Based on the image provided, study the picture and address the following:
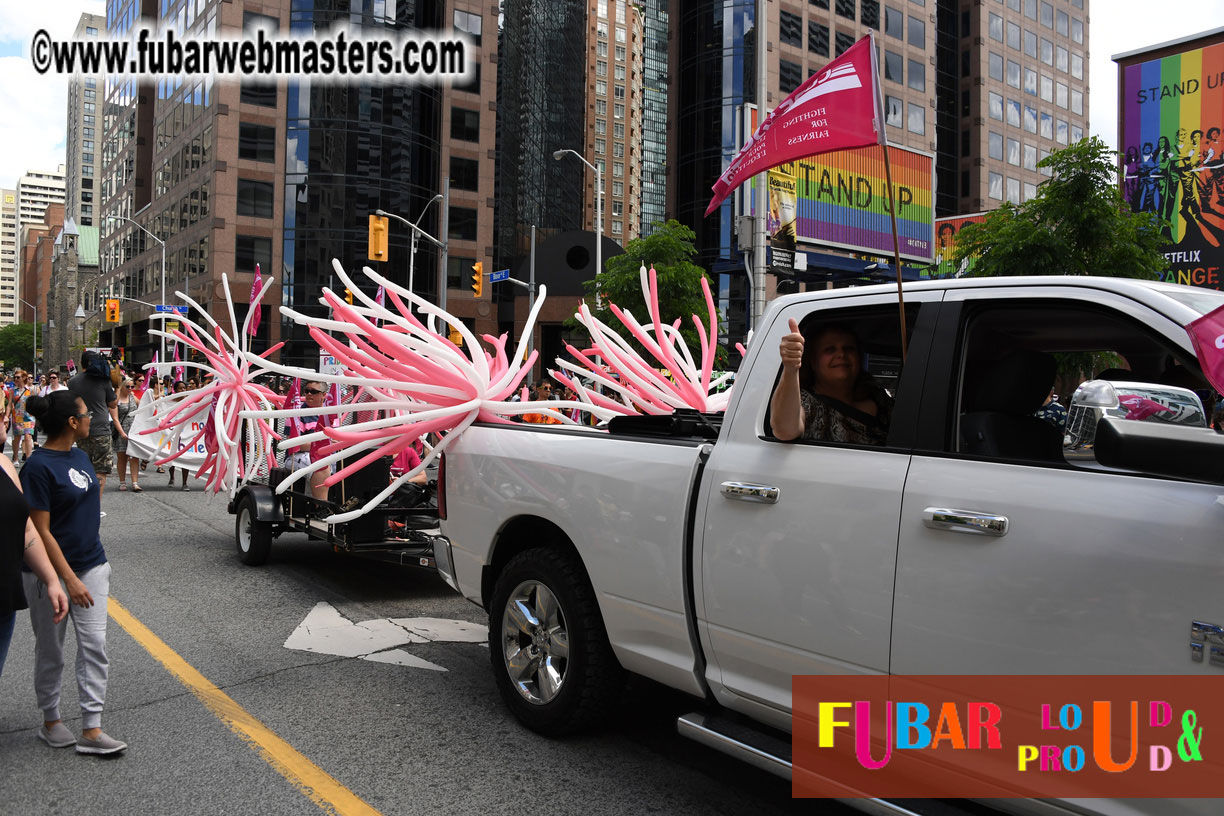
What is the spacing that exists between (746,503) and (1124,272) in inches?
553

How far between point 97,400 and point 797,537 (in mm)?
11833

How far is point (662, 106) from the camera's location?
421 ft

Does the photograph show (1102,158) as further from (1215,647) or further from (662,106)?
(662,106)

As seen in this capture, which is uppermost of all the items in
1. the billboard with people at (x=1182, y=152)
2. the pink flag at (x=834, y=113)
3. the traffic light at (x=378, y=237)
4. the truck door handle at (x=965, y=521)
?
the billboard with people at (x=1182, y=152)

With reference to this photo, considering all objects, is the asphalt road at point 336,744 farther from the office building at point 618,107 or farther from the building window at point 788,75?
the office building at point 618,107

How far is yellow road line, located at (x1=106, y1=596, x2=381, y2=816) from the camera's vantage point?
3611mm

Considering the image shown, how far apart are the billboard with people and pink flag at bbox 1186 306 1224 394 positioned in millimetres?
25514

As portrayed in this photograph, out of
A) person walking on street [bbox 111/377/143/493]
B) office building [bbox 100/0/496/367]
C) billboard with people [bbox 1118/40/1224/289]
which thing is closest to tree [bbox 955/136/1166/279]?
billboard with people [bbox 1118/40/1224/289]

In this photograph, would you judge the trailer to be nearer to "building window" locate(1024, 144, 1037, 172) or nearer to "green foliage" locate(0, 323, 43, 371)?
"building window" locate(1024, 144, 1037, 172)

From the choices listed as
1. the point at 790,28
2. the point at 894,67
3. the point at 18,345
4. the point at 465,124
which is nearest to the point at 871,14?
the point at 894,67

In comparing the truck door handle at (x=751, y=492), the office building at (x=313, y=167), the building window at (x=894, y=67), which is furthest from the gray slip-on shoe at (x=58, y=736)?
the building window at (x=894, y=67)

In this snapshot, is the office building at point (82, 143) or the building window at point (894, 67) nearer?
the building window at point (894, 67)

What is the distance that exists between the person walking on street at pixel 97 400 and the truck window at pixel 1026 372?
10.9m

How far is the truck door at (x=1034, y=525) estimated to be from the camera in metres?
2.29
